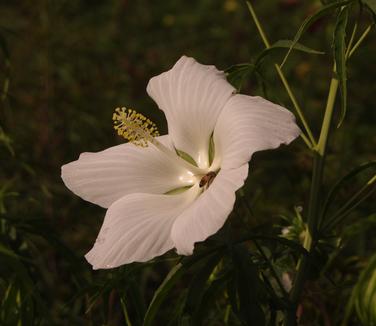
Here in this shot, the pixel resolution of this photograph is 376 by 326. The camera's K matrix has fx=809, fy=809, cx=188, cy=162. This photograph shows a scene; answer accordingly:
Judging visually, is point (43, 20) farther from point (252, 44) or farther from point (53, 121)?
point (252, 44)

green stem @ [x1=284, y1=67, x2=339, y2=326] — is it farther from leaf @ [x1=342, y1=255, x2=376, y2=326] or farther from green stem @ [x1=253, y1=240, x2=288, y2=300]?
leaf @ [x1=342, y1=255, x2=376, y2=326]

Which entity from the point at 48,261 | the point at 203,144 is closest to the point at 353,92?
the point at 48,261

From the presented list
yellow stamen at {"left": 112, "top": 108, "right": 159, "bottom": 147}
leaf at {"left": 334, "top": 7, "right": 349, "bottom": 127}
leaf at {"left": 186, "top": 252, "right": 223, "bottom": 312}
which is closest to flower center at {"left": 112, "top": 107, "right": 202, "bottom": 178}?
yellow stamen at {"left": 112, "top": 108, "right": 159, "bottom": 147}

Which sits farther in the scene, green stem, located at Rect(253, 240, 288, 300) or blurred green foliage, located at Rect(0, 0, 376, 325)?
blurred green foliage, located at Rect(0, 0, 376, 325)

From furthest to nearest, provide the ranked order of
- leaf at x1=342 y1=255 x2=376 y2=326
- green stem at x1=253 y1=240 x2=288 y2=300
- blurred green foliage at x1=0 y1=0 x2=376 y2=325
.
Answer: blurred green foliage at x1=0 y1=0 x2=376 y2=325, green stem at x1=253 y1=240 x2=288 y2=300, leaf at x1=342 y1=255 x2=376 y2=326

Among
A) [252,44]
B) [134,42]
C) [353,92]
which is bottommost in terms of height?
[353,92]

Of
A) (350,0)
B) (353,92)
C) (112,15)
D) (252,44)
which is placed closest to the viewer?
(350,0)

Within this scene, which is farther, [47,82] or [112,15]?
[112,15]
